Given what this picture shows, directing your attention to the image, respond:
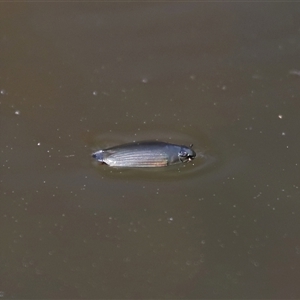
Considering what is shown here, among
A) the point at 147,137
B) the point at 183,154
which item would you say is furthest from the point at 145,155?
the point at 183,154

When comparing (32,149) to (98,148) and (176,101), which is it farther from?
(176,101)

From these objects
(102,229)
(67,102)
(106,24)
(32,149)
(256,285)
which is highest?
(106,24)

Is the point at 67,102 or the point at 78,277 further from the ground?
the point at 67,102

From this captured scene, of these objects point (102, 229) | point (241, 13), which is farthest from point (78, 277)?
point (241, 13)

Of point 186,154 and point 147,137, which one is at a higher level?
point 147,137

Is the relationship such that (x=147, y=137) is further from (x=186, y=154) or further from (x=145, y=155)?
(x=186, y=154)
